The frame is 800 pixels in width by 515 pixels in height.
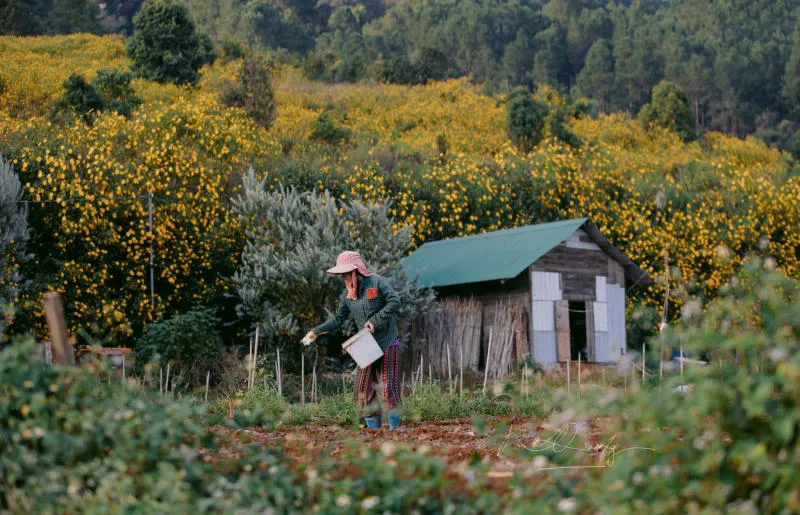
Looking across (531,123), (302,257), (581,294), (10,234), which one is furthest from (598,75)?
(10,234)

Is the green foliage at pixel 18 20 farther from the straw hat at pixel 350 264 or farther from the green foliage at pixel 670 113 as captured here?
the straw hat at pixel 350 264

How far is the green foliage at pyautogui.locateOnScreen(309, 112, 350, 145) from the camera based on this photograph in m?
33.8

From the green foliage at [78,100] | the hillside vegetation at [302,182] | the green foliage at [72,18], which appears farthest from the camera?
the green foliage at [72,18]

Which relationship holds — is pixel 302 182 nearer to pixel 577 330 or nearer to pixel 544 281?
pixel 544 281

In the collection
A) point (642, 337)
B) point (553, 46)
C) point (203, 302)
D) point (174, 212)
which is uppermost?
point (553, 46)

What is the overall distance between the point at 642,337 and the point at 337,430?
1481 centimetres

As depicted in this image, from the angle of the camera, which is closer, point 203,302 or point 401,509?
point 401,509

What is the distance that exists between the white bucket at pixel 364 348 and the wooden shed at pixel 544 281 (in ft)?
27.1

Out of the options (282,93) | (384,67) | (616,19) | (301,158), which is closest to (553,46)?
(616,19)

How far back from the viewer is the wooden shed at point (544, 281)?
18.5m

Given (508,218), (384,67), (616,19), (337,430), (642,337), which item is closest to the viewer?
(337,430)

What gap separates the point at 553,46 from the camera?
2921 inches

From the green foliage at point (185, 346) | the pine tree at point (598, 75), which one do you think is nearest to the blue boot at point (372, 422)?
the green foliage at point (185, 346)

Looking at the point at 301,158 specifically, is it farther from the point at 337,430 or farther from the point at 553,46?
the point at 553,46
